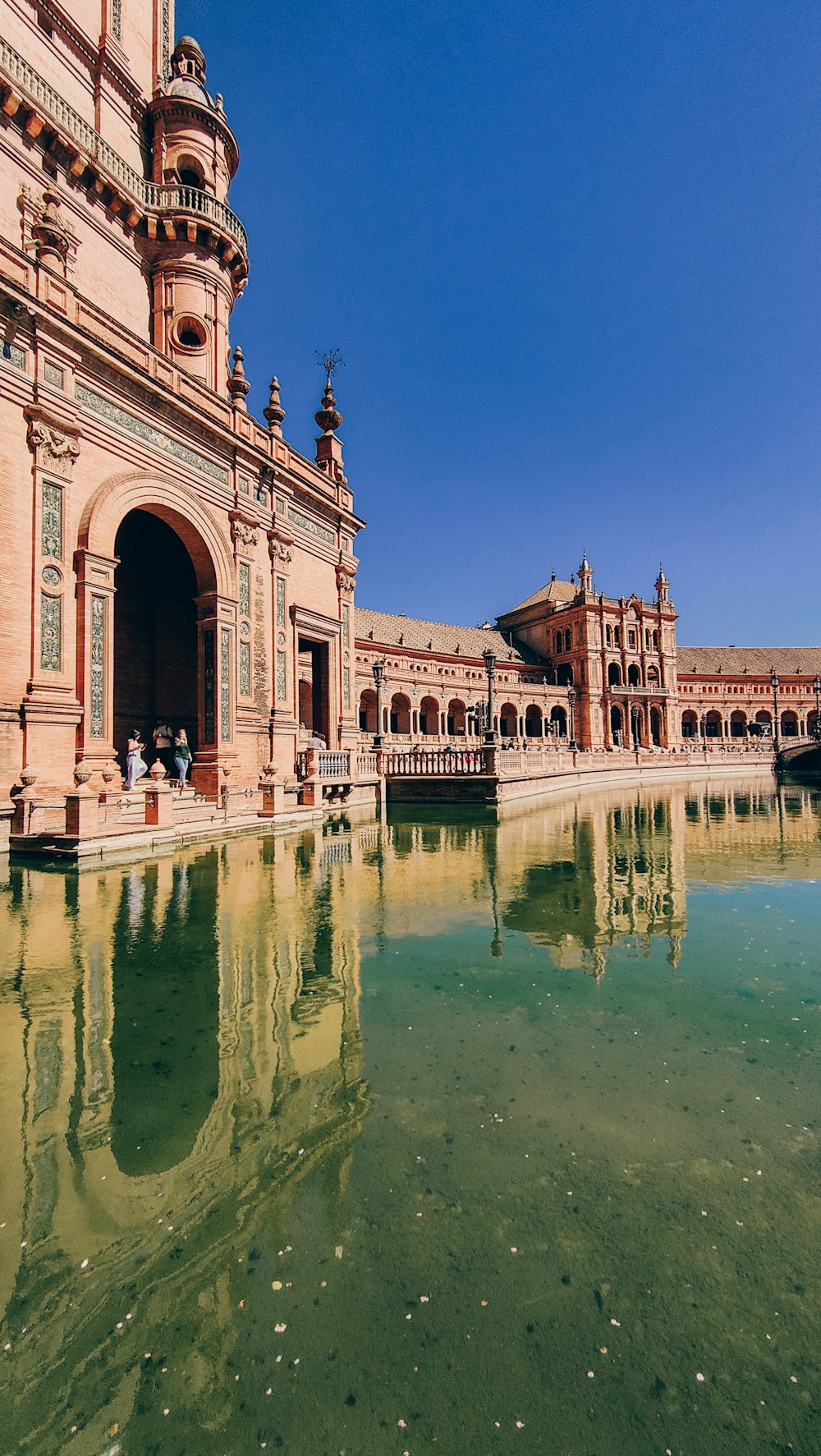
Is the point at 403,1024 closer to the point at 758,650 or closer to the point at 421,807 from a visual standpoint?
the point at 421,807

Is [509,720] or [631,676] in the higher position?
[631,676]

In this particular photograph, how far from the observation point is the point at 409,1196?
253 cm

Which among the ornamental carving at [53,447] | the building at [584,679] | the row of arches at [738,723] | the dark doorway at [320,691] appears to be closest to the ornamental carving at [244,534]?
the dark doorway at [320,691]

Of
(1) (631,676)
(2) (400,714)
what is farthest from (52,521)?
(1) (631,676)

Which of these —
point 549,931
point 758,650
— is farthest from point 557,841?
point 758,650

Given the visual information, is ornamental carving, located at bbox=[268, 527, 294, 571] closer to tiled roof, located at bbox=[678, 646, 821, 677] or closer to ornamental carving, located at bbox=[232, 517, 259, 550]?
ornamental carving, located at bbox=[232, 517, 259, 550]

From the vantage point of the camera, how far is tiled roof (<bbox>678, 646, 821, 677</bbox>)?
6981cm

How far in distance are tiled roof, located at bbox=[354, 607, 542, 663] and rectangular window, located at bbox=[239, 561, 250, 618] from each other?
2330 cm

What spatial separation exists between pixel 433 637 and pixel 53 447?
1546 inches

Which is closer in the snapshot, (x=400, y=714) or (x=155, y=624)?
(x=155, y=624)

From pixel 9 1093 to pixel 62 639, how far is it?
10.8 m

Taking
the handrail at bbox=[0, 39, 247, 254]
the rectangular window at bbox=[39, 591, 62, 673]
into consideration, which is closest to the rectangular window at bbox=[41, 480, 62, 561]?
the rectangular window at bbox=[39, 591, 62, 673]

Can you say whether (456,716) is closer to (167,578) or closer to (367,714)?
(367,714)

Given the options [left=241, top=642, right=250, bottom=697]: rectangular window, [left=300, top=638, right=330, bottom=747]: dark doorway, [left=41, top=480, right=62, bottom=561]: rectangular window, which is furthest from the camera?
[left=300, top=638, right=330, bottom=747]: dark doorway
